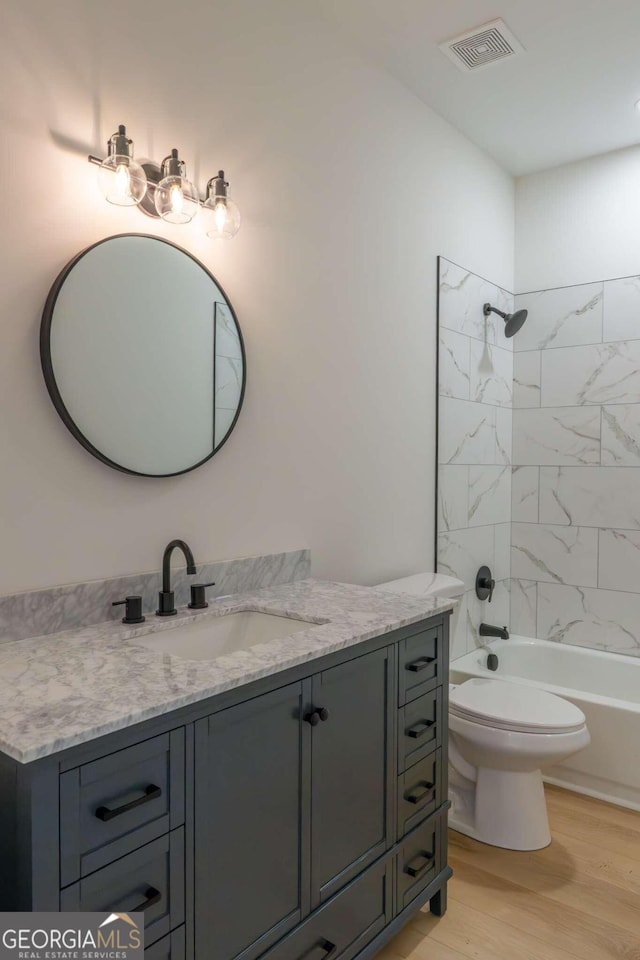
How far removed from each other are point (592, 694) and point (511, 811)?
2.75ft

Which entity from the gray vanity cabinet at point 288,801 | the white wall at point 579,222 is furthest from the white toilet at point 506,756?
the white wall at point 579,222

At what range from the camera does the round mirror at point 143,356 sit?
61.4 inches

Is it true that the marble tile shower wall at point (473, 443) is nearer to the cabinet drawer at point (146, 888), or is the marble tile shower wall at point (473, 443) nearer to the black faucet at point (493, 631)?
the black faucet at point (493, 631)

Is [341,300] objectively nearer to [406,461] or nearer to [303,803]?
[406,461]

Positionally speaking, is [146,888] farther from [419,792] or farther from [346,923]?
[419,792]

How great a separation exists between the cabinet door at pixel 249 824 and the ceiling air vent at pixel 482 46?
7.66 feet

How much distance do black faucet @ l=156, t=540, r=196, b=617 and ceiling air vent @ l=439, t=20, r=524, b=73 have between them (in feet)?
6.80

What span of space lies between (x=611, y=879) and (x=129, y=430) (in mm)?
2068

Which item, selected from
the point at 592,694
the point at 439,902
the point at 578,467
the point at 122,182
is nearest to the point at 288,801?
the point at 439,902

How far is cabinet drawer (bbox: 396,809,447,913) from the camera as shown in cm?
175

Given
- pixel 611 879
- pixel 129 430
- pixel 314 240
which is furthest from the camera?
pixel 314 240

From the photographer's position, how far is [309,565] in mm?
2230

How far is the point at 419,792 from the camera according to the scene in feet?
5.94

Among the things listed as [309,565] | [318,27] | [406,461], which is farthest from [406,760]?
[318,27]
